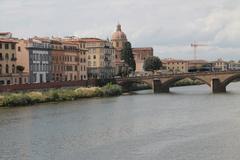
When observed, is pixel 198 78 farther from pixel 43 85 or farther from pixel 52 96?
pixel 52 96

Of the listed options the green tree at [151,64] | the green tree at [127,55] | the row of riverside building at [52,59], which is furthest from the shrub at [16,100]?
the green tree at [151,64]

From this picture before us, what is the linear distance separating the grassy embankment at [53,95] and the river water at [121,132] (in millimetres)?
3164

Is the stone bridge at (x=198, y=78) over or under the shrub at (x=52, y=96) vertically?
over

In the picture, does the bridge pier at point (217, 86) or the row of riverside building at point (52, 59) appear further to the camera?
the bridge pier at point (217, 86)

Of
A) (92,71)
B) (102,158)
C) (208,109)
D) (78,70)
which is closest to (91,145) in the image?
(102,158)

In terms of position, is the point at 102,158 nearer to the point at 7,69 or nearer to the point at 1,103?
the point at 1,103

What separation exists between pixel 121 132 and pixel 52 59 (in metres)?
54.9

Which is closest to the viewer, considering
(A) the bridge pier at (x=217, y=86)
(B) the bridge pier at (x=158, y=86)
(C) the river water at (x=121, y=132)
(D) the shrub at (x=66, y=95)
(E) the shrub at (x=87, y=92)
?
(C) the river water at (x=121, y=132)

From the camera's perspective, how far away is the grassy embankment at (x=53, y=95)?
65.6 metres

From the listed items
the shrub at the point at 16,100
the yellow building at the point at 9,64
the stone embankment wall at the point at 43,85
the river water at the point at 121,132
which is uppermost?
the yellow building at the point at 9,64

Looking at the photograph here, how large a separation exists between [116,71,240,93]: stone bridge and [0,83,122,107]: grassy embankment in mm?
11295

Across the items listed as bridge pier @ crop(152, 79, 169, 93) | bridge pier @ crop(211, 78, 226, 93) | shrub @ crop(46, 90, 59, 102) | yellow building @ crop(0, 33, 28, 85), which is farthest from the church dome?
shrub @ crop(46, 90, 59, 102)

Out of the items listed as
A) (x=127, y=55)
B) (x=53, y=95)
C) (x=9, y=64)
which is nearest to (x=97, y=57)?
(x=127, y=55)

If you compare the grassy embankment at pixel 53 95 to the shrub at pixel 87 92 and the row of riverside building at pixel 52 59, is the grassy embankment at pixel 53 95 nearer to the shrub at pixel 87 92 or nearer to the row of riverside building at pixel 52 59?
the shrub at pixel 87 92
